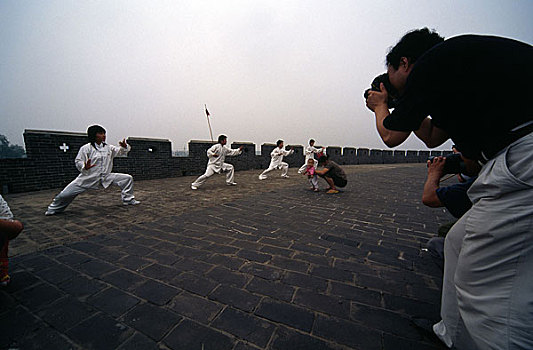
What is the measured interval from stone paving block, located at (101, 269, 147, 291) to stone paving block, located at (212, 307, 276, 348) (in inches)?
37.2

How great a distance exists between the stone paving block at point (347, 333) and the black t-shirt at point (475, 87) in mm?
1283

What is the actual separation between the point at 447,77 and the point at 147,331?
2.29 metres

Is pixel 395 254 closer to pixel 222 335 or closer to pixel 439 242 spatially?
pixel 439 242

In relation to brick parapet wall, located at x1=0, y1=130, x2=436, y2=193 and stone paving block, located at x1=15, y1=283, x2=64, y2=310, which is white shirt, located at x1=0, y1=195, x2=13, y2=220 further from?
brick parapet wall, located at x1=0, y1=130, x2=436, y2=193

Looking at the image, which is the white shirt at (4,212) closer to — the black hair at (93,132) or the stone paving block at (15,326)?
the stone paving block at (15,326)

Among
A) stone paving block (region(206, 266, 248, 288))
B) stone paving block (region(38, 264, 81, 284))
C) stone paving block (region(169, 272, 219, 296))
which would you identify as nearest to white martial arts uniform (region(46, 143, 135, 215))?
stone paving block (region(38, 264, 81, 284))

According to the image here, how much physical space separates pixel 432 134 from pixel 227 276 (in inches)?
82.0

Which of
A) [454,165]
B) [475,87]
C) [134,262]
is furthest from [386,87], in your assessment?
[134,262]

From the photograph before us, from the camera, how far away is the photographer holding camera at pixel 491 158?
0.81 meters

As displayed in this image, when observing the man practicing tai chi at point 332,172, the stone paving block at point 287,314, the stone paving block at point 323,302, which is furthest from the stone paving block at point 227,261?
the man practicing tai chi at point 332,172

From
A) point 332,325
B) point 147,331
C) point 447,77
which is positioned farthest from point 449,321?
point 147,331

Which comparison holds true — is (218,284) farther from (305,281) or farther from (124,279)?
Answer: (124,279)

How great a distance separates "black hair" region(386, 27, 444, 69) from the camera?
1265 millimetres

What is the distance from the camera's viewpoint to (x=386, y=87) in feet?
4.81
